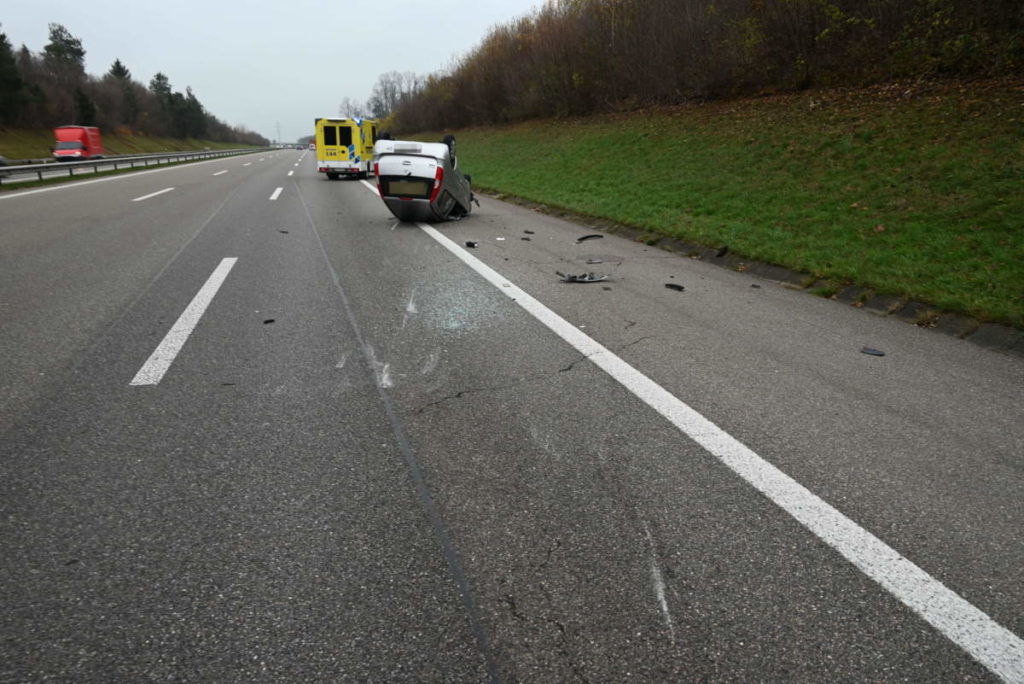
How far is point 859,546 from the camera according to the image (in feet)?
7.62

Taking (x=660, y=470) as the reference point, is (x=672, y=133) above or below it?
above

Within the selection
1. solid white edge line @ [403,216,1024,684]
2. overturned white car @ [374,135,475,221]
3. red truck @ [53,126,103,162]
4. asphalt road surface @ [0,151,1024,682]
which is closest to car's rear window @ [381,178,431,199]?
overturned white car @ [374,135,475,221]

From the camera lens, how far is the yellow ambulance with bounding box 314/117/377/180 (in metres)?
25.8

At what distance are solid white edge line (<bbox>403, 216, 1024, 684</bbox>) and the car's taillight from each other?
7.76 m

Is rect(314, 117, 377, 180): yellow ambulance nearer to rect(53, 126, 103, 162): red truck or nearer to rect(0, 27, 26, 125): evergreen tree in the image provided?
rect(53, 126, 103, 162): red truck

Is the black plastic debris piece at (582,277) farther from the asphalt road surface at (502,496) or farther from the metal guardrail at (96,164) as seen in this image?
A: the metal guardrail at (96,164)

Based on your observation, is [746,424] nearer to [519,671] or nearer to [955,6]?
[519,671]

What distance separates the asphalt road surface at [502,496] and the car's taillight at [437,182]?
5.74m

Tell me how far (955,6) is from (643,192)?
915cm

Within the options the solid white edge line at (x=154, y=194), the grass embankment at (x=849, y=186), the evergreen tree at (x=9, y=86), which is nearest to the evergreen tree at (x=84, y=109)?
the evergreen tree at (x=9, y=86)

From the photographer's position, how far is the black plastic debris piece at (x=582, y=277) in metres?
6.92

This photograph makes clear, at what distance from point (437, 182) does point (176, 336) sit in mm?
6915

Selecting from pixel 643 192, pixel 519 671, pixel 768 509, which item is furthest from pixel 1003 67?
pixel 519 671

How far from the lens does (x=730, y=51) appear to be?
20.8m
